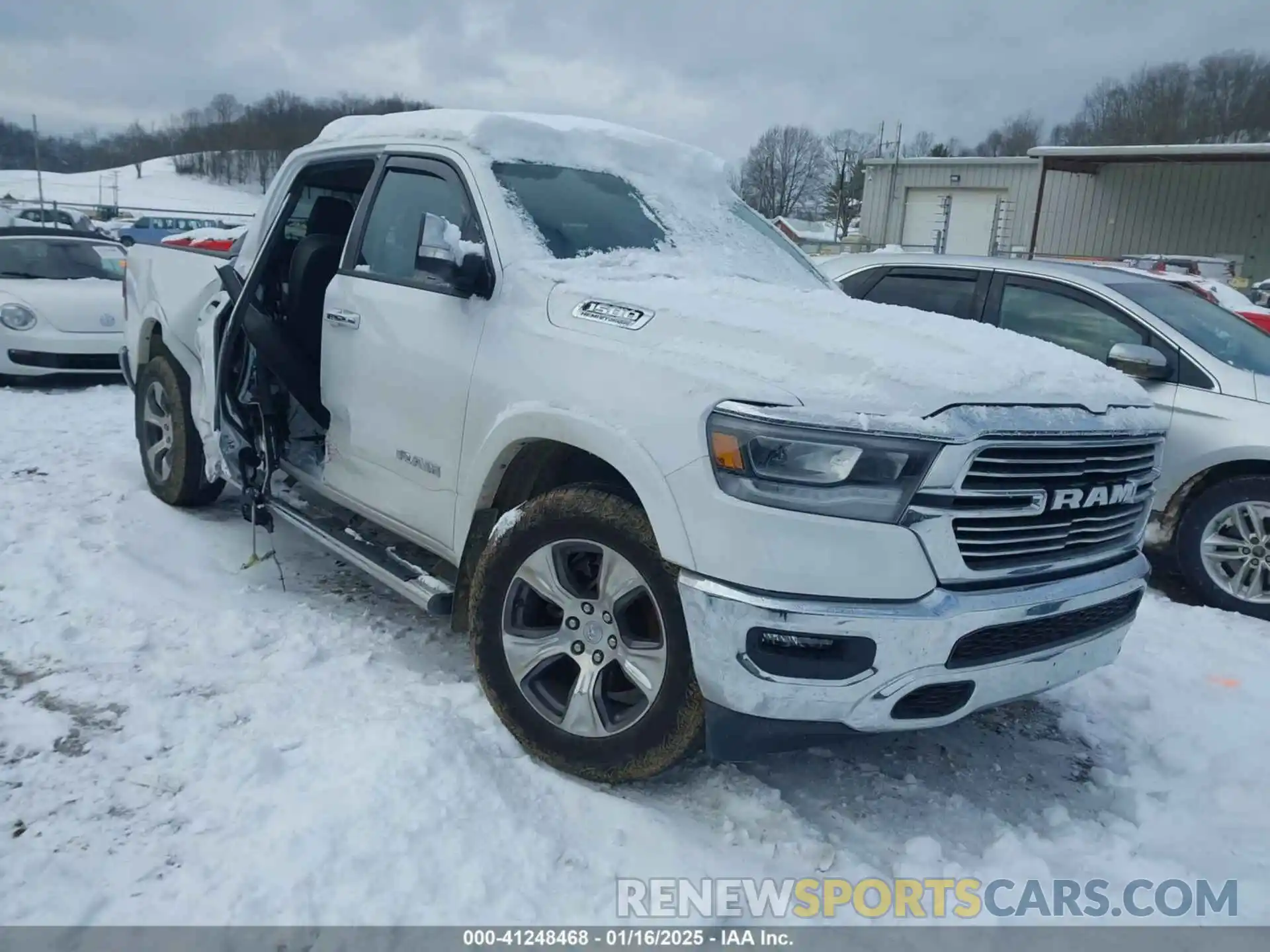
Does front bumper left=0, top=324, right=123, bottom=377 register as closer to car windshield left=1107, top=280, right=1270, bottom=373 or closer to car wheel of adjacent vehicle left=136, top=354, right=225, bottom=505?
car wheel of adjacent vehicle left=136, top=354, right=225, bottom=505

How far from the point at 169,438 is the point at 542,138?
9.72 ft

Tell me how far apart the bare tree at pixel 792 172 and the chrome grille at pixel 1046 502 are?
224 feet

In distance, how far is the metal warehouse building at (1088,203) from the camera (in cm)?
3272

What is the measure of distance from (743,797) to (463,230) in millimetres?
2217

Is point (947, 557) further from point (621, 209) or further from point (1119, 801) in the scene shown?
point (621, 209)

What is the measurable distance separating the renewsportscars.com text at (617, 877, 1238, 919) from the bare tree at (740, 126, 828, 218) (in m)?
68.9

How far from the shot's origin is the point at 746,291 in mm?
3273

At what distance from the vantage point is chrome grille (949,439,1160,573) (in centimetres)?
247

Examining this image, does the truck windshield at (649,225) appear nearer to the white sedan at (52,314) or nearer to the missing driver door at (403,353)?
the missing driver door at (403,353)

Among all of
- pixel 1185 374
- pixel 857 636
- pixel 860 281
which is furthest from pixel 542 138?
pixel 1185 374

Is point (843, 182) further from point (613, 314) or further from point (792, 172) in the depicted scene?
point (613, 314)

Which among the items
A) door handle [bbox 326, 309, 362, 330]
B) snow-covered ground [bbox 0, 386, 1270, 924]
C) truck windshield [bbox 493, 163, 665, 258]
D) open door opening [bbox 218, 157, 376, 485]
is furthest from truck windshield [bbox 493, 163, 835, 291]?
snow-covered ground [bbox 0, 386, 1270, 924]

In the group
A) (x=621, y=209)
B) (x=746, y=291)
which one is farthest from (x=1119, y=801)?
(x=621, y=209)

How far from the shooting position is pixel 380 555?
3.84 metres
